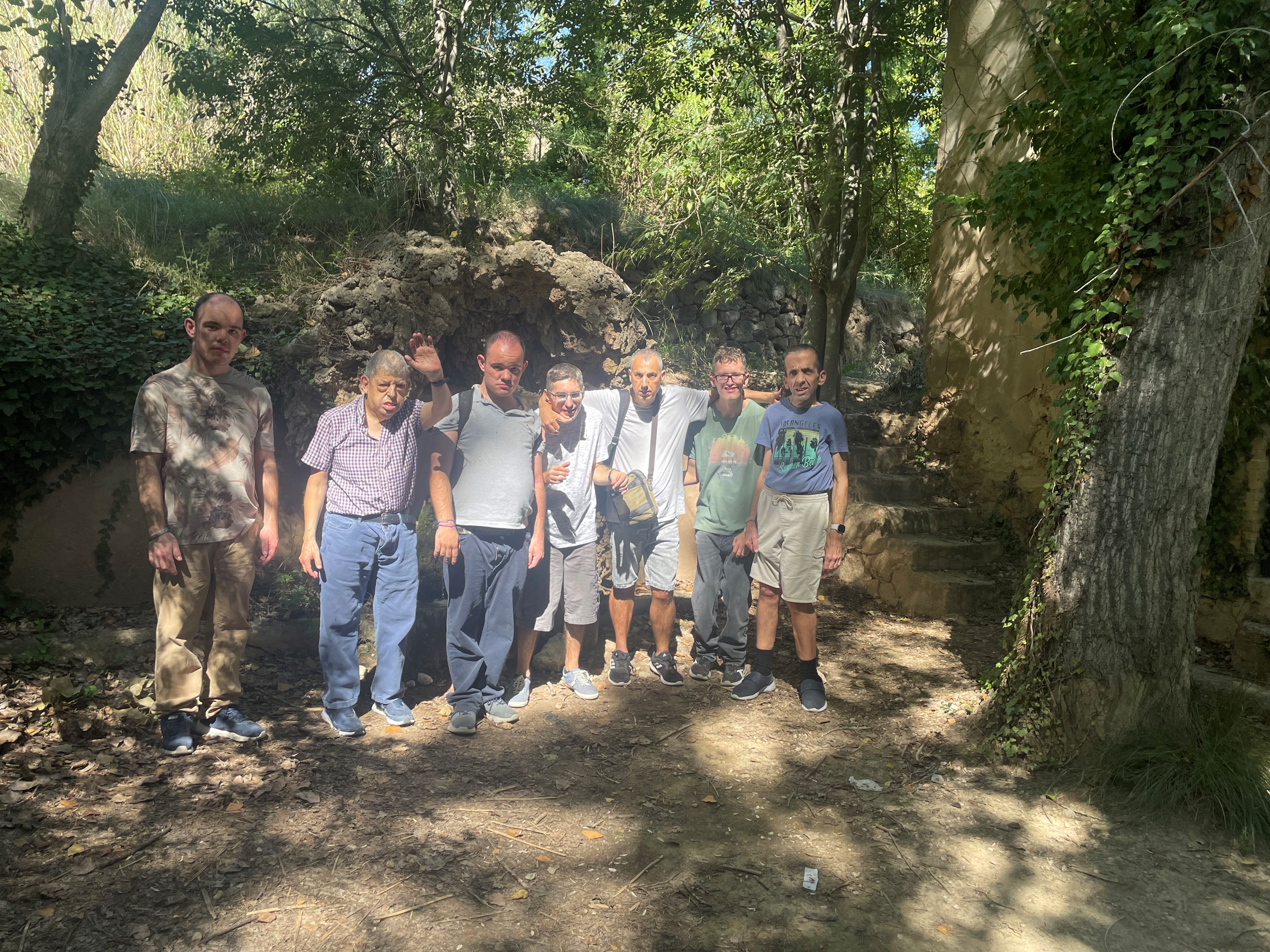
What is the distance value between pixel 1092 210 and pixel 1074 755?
271 cm

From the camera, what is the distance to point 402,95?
29.6 feet

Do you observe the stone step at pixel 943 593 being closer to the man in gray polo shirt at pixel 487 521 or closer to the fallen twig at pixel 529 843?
the man in gray polo shirt at pixel 487 521

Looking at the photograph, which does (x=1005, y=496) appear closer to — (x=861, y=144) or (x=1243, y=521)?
Answer: (x=1243, y=521)

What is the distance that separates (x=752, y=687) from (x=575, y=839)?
1.85 meters

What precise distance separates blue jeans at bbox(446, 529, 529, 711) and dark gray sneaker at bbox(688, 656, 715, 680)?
1.30 meters

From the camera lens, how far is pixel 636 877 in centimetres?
321

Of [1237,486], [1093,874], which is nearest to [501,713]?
[1093,874]

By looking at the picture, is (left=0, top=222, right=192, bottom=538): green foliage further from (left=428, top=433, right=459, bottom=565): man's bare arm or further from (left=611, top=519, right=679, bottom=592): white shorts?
(left=611, top=519, right=679, bottom=592): white shorts

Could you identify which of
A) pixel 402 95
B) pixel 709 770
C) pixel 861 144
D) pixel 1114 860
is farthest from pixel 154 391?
pixel 861 144

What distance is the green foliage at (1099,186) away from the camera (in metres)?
3.62

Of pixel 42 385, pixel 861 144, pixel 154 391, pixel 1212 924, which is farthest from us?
pixel 861 144

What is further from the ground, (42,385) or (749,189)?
(749,189)

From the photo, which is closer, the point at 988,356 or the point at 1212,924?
the point at 1212,924

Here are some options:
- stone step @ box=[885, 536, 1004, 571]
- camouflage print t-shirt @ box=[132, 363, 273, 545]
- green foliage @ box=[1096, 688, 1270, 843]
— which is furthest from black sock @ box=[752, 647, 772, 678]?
camouflage print t-shirt @ box=[132, 363, 273, 545]
